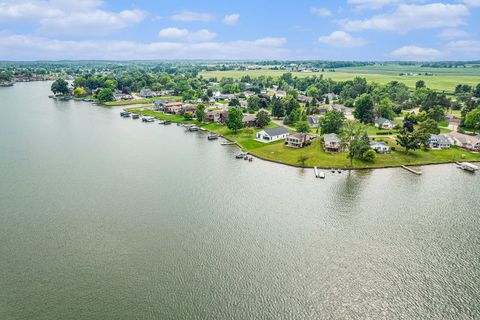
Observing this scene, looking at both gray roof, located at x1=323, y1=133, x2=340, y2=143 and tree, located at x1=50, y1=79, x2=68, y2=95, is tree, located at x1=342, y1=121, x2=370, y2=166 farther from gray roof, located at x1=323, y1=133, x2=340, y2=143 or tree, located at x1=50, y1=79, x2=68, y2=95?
tree, located at x1=50, y1=79, x2=68, y2=95

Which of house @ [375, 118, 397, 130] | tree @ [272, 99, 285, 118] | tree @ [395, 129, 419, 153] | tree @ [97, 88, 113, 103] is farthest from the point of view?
tree @ [97, 88, 113, 103]

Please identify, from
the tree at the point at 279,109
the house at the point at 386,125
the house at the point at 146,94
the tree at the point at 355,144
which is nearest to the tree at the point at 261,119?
the tree at the point at 279,109


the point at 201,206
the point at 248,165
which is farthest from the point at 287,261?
the point at 248,165

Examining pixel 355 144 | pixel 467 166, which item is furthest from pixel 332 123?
pixel 467 166

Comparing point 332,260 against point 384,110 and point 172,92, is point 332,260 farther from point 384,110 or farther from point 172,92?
point 172,92

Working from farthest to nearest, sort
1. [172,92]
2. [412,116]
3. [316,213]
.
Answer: [172,92] → [412,116] → [316,213]

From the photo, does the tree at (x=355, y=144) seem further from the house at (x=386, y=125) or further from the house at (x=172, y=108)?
the house at (x=172, y=108)

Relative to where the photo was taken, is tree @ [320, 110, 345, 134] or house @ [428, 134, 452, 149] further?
tree @ [320, 110, 345, 134]

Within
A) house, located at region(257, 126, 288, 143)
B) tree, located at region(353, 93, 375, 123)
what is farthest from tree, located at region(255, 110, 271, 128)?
tree, located at region(353, 93, 375, 123)

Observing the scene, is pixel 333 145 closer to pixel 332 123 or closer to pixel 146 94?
pixel 332 123
